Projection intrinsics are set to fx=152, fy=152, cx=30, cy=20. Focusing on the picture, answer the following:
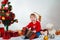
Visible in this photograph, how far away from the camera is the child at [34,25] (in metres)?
1.39

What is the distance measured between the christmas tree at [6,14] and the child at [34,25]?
5.8 inches

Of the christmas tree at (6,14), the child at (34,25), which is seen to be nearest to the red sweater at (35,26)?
the child at (34,25)

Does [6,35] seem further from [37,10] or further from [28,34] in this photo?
[37,10]

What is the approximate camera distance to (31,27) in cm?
139

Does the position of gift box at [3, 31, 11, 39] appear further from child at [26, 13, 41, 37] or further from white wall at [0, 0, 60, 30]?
child at [26, 13, 41, 37]

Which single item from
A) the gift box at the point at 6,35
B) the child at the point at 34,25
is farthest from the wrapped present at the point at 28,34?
the gift box at the point at 6,35

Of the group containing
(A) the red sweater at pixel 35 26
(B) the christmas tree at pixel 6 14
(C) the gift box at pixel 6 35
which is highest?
(B) the christmas tree at pixel 6 14

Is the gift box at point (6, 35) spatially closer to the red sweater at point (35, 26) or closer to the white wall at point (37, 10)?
the white wall at point (37, 10)

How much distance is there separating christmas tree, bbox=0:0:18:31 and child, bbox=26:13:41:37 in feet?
0.49

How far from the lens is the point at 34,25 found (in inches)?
55.0

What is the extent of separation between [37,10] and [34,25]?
14 cm

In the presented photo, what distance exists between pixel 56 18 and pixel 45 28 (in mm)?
150

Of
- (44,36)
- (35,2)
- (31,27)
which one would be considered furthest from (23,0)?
(44,36)

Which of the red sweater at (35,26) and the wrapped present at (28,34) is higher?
the red sweater at (35,26)
